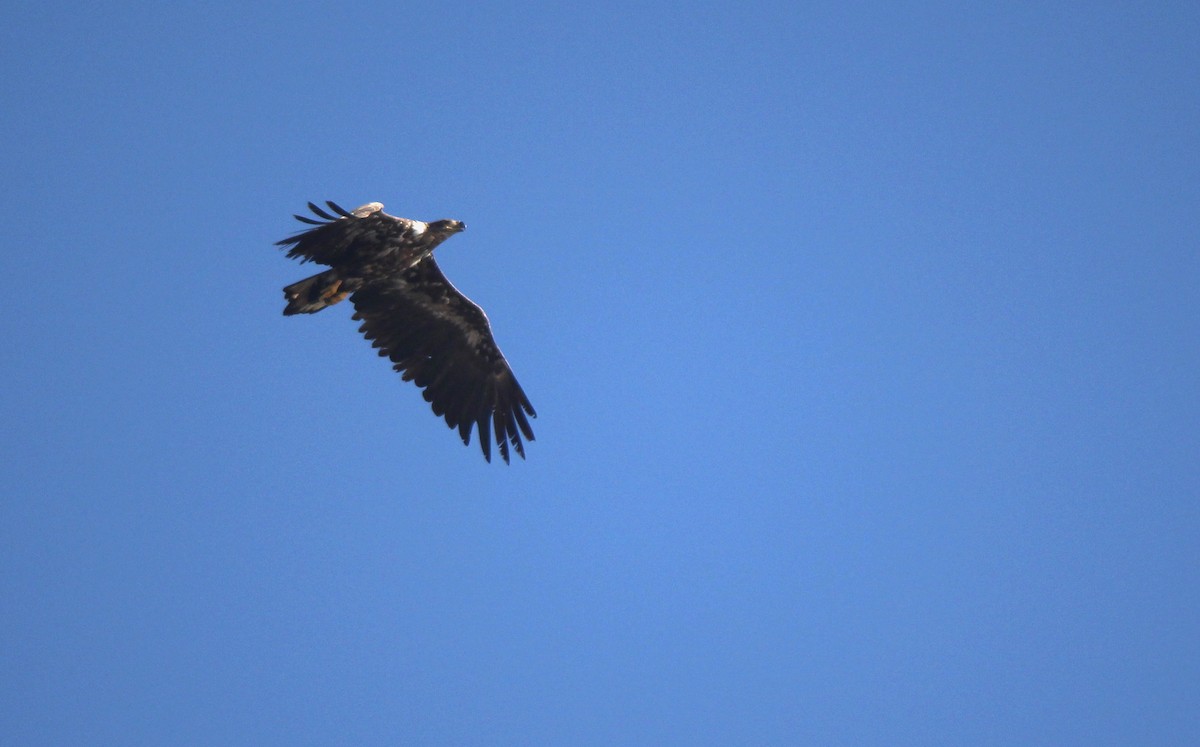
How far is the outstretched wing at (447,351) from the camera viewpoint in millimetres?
16828

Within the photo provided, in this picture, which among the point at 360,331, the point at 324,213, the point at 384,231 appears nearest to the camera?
the point at 324,213

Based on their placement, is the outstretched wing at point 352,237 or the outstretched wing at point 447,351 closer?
the outstretched wing at point 352,237

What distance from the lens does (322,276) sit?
15.0 metres

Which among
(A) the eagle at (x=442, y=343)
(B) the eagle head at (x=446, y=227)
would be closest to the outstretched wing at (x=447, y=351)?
(A) the eagle at (x=442, y=343)

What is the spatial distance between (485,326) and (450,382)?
3.41 feet

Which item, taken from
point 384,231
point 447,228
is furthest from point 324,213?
point 447,228

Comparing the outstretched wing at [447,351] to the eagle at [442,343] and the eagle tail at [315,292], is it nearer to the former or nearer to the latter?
the eagle at [442,343]

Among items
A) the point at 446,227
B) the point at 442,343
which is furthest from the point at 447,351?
the point at 446,227

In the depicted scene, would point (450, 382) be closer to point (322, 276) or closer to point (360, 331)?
point (360, 331)

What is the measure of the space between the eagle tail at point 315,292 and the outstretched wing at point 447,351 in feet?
4.38

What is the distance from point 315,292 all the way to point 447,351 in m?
2.76

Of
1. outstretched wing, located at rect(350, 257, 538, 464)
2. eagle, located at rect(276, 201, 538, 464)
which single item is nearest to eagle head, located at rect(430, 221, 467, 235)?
eagle, located at rect(276, 201, 538, 464)

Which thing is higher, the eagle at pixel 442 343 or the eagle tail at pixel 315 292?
the eagle at pixel 442 343

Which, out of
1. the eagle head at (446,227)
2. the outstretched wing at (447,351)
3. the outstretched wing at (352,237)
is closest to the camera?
the outstretched wing at (352,237)
